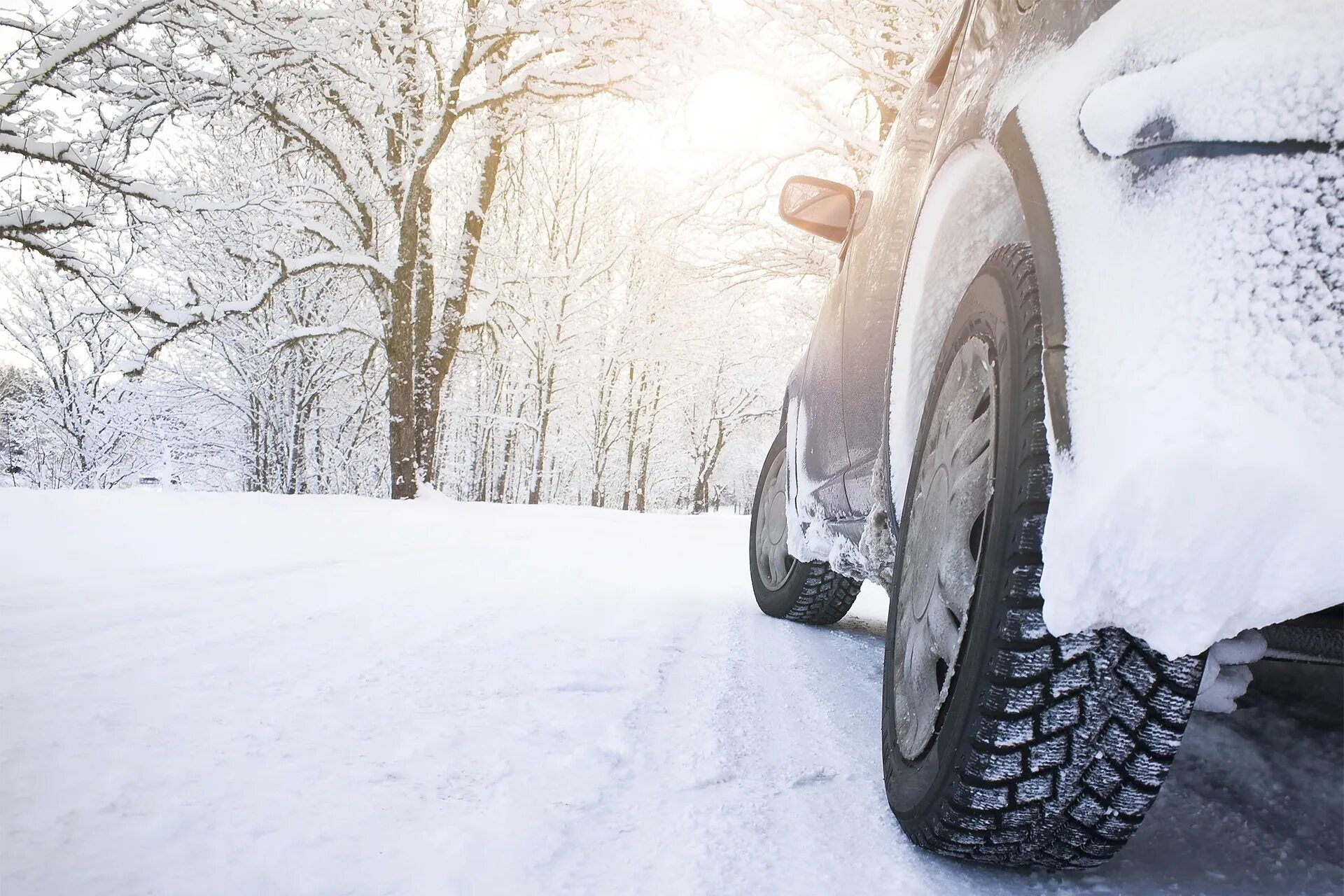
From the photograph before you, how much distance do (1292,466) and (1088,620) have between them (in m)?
0.23

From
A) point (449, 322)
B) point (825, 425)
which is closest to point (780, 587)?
point (825, 425)

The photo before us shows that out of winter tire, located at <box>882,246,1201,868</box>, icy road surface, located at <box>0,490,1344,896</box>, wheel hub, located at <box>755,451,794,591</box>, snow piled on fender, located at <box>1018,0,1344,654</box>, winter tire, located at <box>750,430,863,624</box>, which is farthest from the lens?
wheel hub, located at <box>755,451,794,591</box>

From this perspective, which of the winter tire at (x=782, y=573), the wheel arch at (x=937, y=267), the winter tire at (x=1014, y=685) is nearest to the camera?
the winter tire at (x=1014, y=685)

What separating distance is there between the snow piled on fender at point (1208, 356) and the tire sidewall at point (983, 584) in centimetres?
10

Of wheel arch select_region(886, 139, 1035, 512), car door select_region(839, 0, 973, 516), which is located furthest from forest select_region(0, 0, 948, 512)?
wheel arch select_region(886, 139, 1035, 512)

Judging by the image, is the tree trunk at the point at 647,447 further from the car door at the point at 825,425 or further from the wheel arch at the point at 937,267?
the wheel arch at the point at 937,267

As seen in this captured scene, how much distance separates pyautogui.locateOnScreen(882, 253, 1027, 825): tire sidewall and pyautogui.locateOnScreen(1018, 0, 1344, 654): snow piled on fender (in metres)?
0.10

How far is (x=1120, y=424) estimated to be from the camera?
0.77 m

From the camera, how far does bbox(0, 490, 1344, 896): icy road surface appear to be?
101cm

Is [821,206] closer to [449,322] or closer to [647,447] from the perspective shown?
[449,322]

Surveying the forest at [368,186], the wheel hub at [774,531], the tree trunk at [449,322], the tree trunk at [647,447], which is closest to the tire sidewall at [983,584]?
the wheel hub at [774,531]

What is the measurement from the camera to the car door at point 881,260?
171 cm

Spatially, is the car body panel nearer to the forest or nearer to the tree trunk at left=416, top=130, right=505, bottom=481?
the forest

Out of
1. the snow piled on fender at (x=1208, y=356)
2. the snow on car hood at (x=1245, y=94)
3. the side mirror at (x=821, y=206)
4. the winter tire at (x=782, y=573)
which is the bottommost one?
the winter tire at (x=782, y=573)
